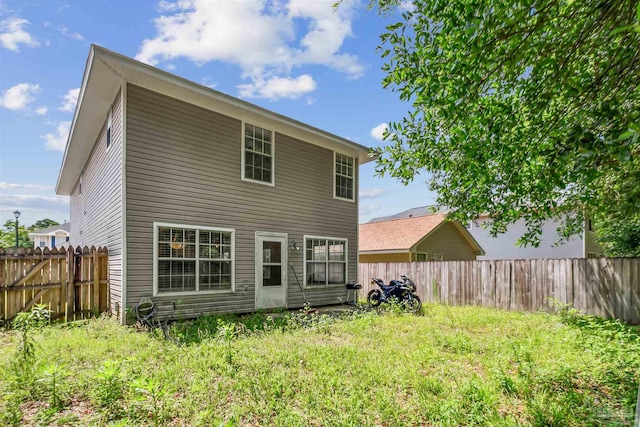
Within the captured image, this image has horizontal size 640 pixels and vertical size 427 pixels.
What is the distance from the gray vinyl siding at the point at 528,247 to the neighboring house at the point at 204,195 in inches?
473

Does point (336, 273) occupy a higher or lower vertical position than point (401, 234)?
Answer: lower

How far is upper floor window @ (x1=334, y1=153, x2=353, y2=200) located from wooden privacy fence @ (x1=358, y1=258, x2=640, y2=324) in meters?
3.56

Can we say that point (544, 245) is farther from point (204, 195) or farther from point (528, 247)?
point (204, 195)

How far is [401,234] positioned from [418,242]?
146 centimetres

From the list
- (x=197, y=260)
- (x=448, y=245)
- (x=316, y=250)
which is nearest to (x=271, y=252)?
(x=316, y=250)

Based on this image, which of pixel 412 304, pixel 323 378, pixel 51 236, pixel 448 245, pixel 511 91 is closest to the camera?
pixel 323 378

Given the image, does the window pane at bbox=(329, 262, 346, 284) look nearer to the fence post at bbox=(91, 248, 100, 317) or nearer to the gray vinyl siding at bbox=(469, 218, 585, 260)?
the fence post at bbox=(91, 248, 100, 317)

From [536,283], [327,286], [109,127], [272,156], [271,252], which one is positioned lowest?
[327,286]

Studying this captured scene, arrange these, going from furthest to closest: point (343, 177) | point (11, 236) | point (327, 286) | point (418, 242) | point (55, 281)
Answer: point (11, 236)
point (418, 242)
point (343, 177)
point (327, 286)
point (55, 281)

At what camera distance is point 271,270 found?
8.98m

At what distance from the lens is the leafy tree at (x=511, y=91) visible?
3.02m

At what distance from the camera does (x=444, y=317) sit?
8.17 m

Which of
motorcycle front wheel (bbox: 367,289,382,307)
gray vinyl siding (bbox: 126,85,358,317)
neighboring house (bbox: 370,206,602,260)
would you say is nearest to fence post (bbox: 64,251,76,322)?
gray vinyl siding (bbox: 126,85,358,317)

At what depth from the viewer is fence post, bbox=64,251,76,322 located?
721cm
